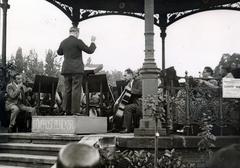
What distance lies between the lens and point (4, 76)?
10.6 meters

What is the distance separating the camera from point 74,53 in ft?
30.9

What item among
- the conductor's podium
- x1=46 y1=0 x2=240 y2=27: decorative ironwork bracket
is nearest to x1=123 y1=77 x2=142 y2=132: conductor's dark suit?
the conductor's podium

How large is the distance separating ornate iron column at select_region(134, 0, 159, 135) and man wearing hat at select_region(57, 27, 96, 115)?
55.6 inches

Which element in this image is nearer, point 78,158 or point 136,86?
point 78,158

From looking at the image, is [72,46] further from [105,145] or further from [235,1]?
[235,1]

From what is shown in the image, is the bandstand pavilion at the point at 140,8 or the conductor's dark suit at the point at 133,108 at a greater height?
the bandstand pavilion at the point at 140,8

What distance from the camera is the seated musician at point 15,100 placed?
10537mm

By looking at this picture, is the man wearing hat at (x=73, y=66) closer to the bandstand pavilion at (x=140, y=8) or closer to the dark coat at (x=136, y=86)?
the dark coat at (x=136, y=86)

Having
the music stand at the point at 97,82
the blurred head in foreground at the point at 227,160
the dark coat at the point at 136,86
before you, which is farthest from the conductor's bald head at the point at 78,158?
the music stand at the point at 97,82

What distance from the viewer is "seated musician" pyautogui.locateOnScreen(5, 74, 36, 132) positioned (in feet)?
34.6

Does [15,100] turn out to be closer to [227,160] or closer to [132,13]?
[132,13]

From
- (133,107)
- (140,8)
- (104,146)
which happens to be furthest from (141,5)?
(104,146)

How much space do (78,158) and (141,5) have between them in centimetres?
1336

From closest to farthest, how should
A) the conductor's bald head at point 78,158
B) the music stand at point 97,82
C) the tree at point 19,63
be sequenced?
1. the conductor's bald head at point 78,158
2. the music stand at point 97,82
3. the tree at point 19,63
